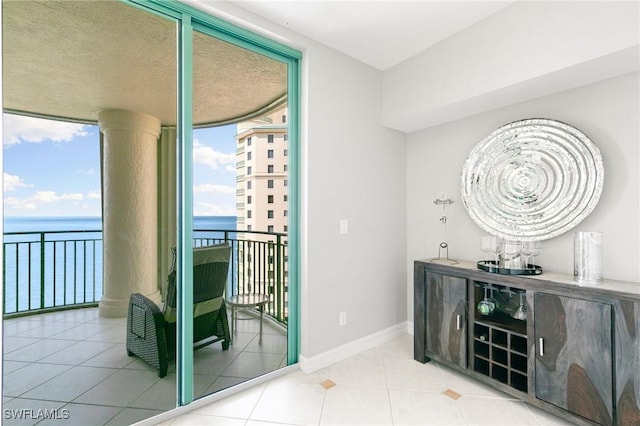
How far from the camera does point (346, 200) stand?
2686 mm

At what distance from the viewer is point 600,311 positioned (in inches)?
65.6

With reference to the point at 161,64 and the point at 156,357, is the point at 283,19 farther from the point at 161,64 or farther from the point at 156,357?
the point at 156,357

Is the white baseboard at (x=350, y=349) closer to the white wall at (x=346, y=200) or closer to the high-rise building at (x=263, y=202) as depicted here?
the white wall at (x=346, y=200)

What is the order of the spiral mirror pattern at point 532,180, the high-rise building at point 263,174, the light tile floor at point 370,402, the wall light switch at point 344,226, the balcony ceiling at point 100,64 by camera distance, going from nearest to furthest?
Answer: the balcony ceiling at point 100,64 → the light tile floor at point 370,402 → the spiral mirror pattern at point 532,180 → the high-rise building at point 263,174 → the wall light switch at point 344,226

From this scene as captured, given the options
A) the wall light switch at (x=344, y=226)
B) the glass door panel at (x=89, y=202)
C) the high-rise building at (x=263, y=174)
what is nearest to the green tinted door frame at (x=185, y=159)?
the glass door panel at (x=89, y=202)

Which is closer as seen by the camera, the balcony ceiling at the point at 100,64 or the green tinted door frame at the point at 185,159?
the balcony ceiling at the point at 100,64

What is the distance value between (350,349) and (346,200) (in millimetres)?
1326

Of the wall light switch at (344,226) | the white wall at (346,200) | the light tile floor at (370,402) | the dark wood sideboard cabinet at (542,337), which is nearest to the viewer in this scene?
the dark wood sideboard cabinet at (542,337)

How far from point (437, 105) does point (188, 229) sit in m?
2.14

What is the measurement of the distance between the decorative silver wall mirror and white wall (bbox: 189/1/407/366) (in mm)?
802

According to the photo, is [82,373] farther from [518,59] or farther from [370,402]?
[518,59]

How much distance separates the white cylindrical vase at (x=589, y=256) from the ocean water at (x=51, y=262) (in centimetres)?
286

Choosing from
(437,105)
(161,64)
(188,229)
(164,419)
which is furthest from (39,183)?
(437,105)

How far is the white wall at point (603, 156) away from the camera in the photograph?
189 cm
